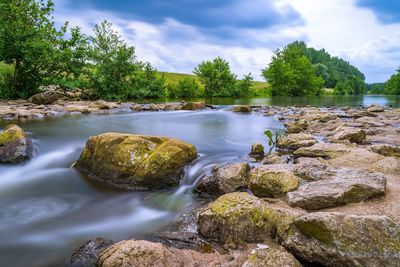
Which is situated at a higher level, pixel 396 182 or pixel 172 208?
pixel 396 182

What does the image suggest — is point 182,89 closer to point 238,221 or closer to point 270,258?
point 238,221

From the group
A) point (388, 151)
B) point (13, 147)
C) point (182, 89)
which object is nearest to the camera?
point (388, 151)

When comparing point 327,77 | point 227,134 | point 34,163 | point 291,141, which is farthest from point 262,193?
point 327,77

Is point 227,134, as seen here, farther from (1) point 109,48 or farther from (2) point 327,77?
(2) point 327,77

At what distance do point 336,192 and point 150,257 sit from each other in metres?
2.72

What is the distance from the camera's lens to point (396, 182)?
534 cm

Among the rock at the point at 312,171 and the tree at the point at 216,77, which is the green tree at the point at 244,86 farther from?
the rock at the point at 312,171

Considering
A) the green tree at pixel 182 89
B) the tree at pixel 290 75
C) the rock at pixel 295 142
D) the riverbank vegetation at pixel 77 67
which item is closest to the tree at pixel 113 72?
the riverbank vegetation at pixel 77 67

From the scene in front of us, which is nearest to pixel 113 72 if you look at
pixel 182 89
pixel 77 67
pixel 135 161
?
pixel 77 67

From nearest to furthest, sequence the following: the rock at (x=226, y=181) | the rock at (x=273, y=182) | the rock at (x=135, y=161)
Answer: the rock at (x=273, y=182), the rock at (x=226, y=181), the rock at (x=135, y=161)

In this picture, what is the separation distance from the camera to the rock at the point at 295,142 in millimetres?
9023

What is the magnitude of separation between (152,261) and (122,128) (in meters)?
12.0

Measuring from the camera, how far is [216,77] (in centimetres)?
6094

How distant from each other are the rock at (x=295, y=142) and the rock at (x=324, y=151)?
87 centimetres
